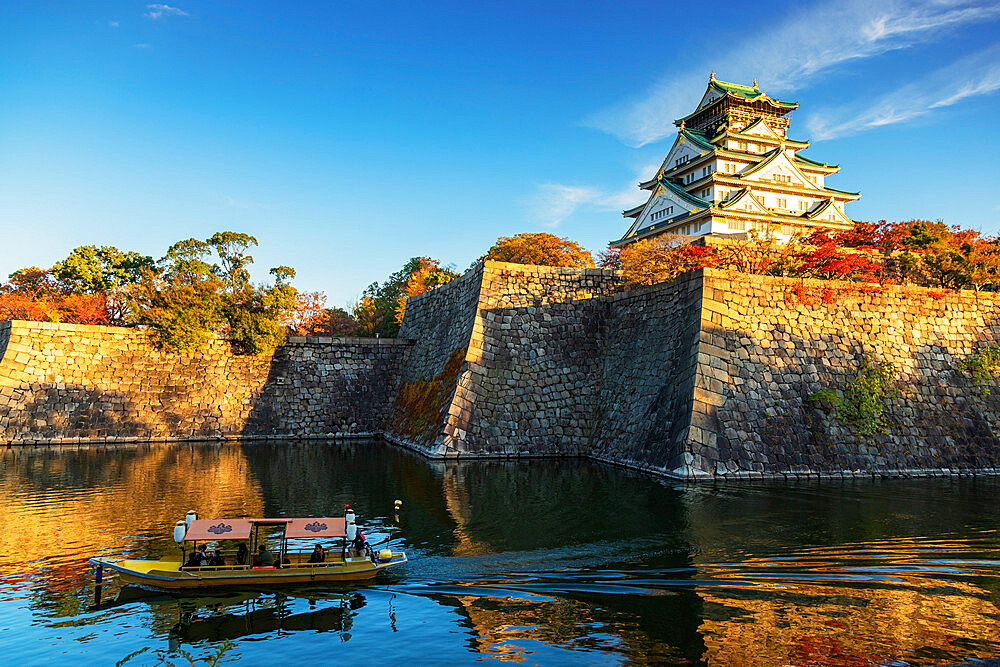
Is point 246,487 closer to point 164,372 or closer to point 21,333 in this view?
point 164,372

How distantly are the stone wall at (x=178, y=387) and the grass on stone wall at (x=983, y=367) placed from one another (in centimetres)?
2384

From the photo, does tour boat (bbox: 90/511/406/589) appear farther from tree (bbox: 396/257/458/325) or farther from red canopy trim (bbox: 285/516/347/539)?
tree (bbox: 396/257/458/325)

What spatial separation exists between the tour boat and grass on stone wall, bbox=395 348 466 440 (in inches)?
495

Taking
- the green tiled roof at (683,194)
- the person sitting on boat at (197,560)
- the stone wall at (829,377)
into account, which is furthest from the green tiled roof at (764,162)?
the person sitting on boat at (197,560)

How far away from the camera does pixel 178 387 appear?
93.9 ft

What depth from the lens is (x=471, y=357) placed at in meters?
23.3

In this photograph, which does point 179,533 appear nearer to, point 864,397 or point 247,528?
→ point 247,528

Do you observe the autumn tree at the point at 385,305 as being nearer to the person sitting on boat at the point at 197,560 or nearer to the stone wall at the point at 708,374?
the stone wall at the point at 708,374

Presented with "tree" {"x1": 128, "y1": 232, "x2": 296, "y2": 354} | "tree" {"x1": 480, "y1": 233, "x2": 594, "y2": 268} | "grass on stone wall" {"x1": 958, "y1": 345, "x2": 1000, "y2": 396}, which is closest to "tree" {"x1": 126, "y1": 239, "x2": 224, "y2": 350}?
"tree" {"x1": 128, "y1": 232, "x2": 296, "y2": 354}

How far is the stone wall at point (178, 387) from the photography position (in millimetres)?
26109

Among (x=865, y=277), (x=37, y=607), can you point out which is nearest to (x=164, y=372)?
(x=37, y=607)

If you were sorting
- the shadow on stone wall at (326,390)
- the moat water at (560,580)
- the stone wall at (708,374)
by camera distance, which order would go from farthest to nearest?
the shadow on stone wall at (326,390) < the stone wall at (708,374) < the moat water at (560,580)

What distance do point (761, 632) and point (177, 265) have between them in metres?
28.6

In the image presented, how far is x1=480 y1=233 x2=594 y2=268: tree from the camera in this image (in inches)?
1435
